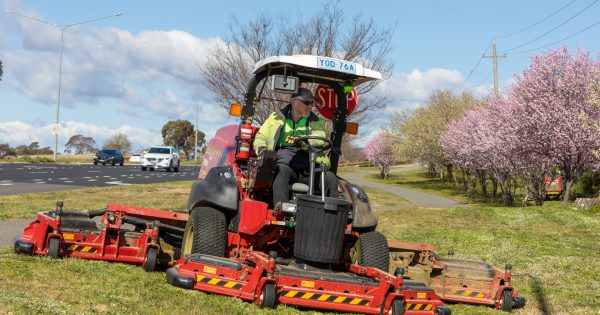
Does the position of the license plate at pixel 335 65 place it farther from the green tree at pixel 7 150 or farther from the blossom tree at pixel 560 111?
the green tree at pixel 7 150

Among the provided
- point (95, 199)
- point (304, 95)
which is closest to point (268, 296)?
point (304, 95)

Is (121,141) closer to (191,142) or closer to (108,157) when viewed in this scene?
(191,142)

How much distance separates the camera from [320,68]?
7367mm

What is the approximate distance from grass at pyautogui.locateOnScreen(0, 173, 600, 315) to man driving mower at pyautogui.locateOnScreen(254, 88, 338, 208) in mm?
1350

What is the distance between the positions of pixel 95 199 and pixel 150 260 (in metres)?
11.7

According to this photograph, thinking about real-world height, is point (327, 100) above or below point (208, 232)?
above

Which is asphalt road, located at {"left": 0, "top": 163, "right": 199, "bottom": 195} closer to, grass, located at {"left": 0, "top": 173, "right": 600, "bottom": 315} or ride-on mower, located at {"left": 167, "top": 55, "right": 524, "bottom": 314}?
grass, located at {"left": 0, "top": 173, "right": 600, "bottom": 315}

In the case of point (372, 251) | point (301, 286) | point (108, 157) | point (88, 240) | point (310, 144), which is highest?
point (310, 144)

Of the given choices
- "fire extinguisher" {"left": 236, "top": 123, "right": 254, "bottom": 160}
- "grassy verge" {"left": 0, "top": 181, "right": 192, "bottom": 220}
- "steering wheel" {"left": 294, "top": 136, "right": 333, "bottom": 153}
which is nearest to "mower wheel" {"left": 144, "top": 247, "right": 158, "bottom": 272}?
"fire extinguisher" {"left": 236, "top": 123, "right": 254, "bottom": 160}

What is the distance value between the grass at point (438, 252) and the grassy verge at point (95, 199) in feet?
0.21

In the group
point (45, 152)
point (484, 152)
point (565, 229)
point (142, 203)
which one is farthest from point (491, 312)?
point (45, 152)

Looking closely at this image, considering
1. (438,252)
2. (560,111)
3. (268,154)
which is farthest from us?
(560,111)

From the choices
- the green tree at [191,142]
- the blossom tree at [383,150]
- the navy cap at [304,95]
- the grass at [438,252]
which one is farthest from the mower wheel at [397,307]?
the green tree at [191,142]

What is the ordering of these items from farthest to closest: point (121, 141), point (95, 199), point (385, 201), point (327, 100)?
point (121, 141) < point (385, 201) < point (95, 199) < point (327, 100)
